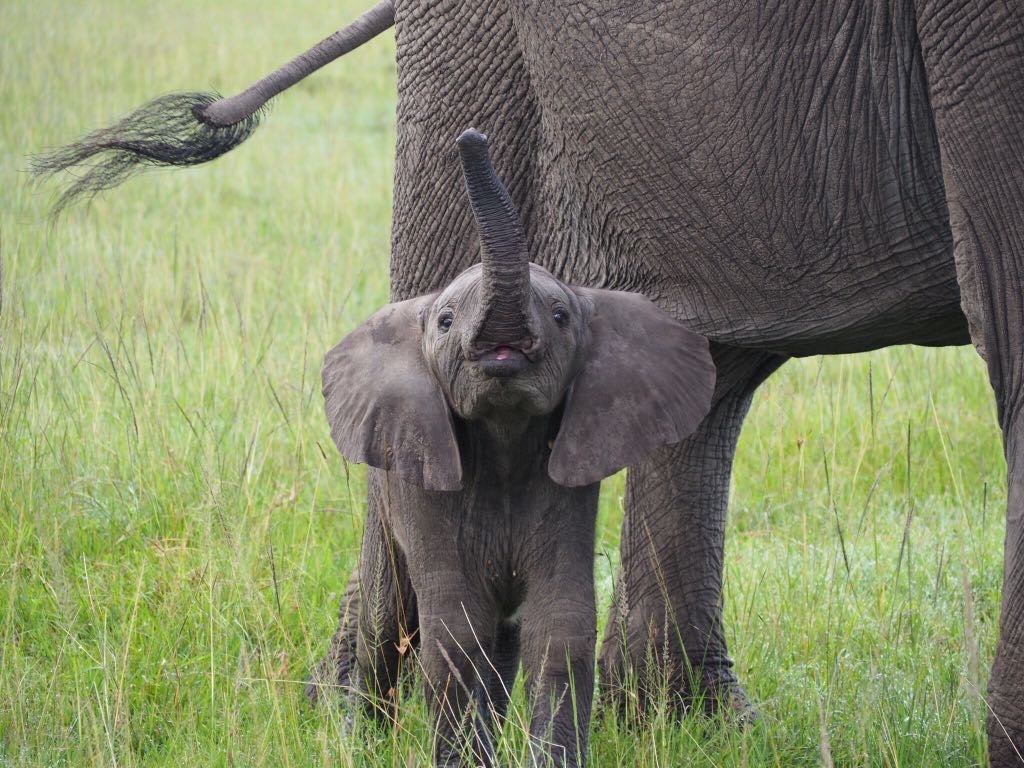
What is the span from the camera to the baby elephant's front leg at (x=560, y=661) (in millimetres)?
2721

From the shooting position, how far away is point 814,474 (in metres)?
5.08

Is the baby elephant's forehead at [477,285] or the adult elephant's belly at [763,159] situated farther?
the adult elephant's belly at [763,159]

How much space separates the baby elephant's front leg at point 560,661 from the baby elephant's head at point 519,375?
260 millimetres

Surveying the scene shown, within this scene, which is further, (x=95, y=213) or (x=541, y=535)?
(x=95, y=213)

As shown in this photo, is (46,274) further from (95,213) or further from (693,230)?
(693,230)

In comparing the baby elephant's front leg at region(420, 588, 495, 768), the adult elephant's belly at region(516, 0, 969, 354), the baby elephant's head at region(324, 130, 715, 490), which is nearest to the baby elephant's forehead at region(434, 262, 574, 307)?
the baby elephant's head at region(324, 130, 715, 490)

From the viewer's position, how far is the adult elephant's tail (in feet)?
11.4

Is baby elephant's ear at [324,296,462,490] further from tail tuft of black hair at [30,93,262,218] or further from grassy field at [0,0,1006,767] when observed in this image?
Answer: tail tuft of black hair at [30,93,262,218]

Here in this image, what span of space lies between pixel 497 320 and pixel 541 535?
542 mm

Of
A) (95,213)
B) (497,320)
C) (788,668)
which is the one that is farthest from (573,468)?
(95,213)

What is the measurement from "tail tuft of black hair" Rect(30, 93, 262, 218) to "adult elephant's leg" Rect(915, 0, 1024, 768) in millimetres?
1599

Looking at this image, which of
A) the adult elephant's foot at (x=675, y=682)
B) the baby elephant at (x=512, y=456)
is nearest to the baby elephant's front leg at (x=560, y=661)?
the baby elephant at (x=512, y=456)

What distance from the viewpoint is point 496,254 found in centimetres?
234

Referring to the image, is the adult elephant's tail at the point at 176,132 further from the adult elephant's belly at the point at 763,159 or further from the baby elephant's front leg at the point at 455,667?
the baby elephant's front leg at the point at 455,667
